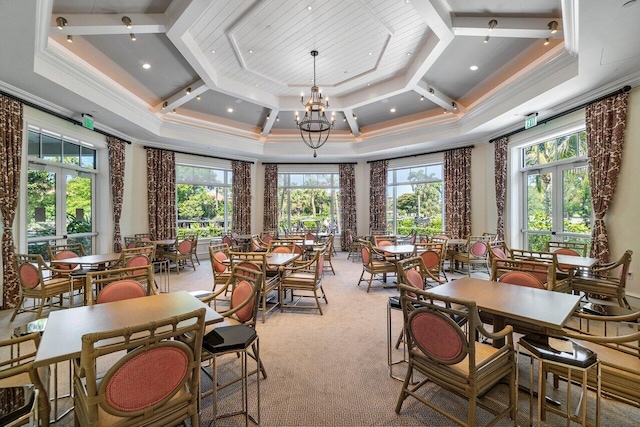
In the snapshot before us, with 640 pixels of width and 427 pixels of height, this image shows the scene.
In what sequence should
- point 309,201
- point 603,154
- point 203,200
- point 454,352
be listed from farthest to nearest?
1. point 309,201
2. point 203,200
3. point 603,154
4. point 454,352

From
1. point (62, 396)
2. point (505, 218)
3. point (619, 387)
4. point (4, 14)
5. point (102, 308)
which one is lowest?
point (62, 396)

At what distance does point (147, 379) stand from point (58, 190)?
A: 246 inches

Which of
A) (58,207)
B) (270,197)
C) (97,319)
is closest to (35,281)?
(58,207)

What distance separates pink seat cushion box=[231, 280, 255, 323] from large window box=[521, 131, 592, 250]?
6187 mm

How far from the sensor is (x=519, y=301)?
7.08 ft

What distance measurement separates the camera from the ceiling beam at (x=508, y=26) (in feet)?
12.8

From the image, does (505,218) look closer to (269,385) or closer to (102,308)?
(269,385)

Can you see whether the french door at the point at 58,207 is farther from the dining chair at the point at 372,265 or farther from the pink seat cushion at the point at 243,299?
the dining chair at the point at 372,265

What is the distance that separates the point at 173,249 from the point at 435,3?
24.0 feet

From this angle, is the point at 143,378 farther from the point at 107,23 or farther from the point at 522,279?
the point at 107,23

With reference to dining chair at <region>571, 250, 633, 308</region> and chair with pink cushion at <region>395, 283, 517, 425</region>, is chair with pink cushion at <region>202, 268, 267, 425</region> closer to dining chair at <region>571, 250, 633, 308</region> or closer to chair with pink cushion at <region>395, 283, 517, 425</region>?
chair with pink cushion at <region>395, 283, 517, 425</region>

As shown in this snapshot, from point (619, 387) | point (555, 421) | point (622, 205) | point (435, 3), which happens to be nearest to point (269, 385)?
point (555, 421)

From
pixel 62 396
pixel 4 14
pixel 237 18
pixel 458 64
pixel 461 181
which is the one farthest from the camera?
pixel 461 181

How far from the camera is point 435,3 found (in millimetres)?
3668
